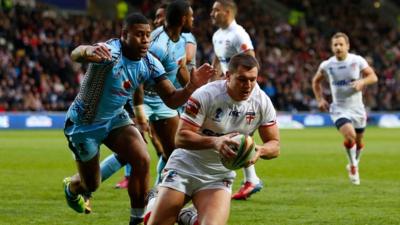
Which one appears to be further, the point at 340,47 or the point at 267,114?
the point at 340,47

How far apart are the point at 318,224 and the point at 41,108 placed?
78.8 feet

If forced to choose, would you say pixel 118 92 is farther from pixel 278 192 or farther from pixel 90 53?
pixel 278 192

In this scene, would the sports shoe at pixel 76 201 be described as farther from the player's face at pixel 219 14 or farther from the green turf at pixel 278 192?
the player's face at pixel 219 14

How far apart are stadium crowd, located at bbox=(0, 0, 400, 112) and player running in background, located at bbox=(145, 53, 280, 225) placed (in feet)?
81.6

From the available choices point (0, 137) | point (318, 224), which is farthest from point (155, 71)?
point (0, 137)

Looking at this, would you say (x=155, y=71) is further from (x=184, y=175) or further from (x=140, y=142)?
(x=184, y=175)

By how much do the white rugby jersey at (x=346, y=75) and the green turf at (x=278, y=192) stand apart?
4.38 ft

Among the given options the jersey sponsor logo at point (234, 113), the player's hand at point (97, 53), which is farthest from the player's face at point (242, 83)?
the player's hand at point (97, 53)

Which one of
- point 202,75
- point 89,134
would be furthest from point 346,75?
point 202,75

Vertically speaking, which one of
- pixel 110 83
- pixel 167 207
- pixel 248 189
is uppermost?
pixel 110 83

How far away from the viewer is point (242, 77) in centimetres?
727

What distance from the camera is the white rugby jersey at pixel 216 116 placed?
292 inches

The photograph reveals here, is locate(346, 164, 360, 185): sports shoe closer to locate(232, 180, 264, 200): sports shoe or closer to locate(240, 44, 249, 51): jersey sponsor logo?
locate(232, 180, 264, 200): sports shoe

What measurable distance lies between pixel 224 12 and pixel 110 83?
14.0 ft
